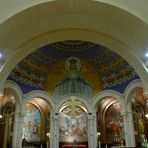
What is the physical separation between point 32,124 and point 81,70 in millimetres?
6470

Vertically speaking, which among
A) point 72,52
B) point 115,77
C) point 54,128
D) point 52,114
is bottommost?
point 54,128

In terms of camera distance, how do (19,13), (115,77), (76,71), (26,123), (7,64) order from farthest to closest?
(26,123) → (76,71) → (115,77) → (7,64) → (19,13)

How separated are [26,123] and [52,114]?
12.3ft

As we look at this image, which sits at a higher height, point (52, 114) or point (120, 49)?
point (120, 49)

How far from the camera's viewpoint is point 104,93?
1638 cm

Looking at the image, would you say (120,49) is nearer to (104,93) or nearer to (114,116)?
(104,93)

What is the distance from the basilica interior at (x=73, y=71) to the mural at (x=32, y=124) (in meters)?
0.08

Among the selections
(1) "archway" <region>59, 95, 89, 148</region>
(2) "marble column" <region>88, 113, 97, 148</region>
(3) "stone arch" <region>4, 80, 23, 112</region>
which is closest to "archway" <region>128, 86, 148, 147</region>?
(2) "marble column" <region>88, 113, 97, 148</region>

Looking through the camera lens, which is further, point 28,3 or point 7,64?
point 7,64

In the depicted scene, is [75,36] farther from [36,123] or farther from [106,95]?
[36,123]

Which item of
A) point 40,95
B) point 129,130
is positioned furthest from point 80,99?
point 129,130

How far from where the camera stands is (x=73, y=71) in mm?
17500

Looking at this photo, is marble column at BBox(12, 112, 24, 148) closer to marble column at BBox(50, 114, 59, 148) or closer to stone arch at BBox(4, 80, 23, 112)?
stone arch at BBox(4, 80, 23, 112)

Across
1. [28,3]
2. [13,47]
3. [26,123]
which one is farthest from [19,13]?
[26,123]
